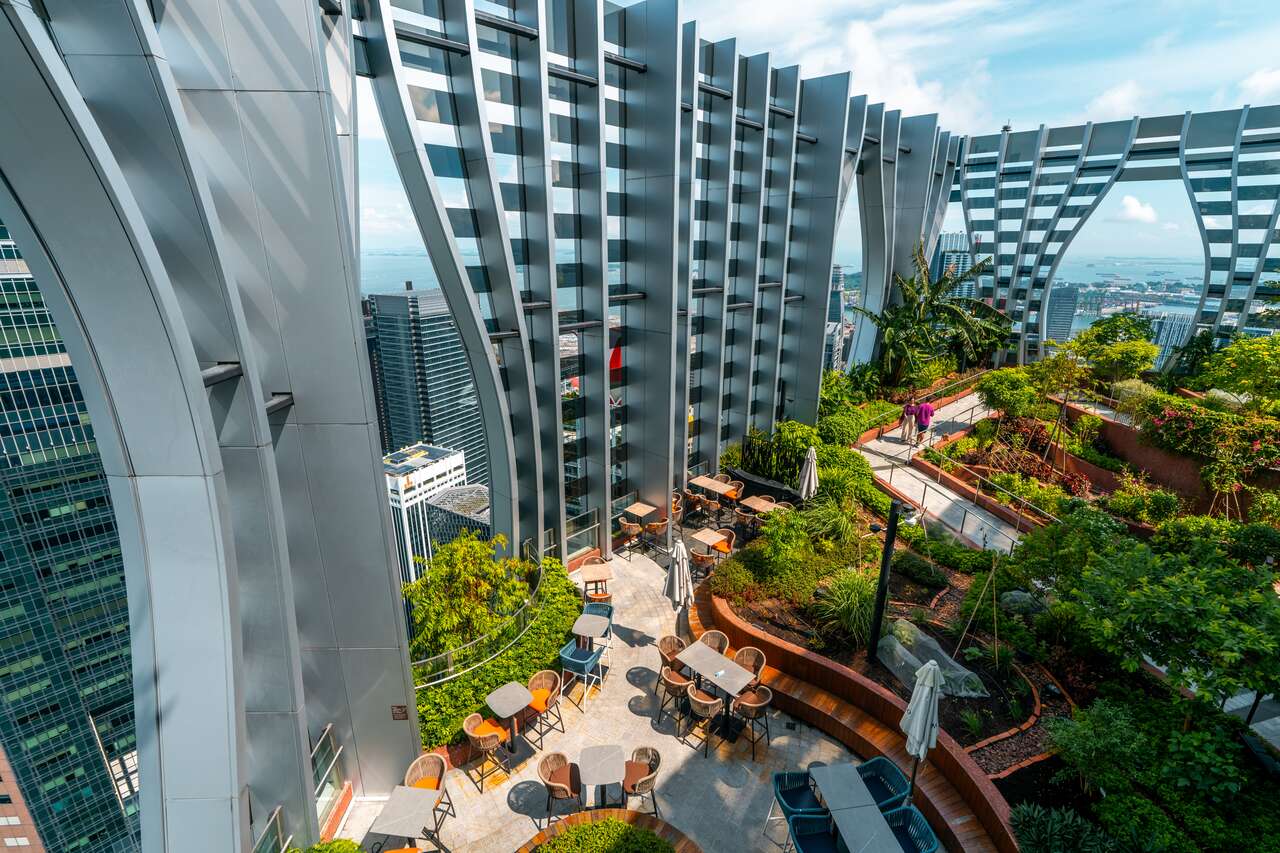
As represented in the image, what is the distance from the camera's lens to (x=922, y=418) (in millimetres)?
22203

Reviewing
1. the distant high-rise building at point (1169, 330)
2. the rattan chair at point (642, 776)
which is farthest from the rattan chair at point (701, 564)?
the distant high-rise building at point (1169, 330)

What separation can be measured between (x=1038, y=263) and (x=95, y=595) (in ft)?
150

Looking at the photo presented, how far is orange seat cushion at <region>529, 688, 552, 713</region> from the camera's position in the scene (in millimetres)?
10577

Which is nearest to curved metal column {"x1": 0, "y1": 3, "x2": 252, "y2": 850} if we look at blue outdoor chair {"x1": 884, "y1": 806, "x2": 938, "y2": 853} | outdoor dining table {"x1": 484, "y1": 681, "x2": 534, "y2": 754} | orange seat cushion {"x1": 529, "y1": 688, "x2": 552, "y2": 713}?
outdoor dining table {"x1": 484, "y1": 681, "x2": 534, "y2": 754}

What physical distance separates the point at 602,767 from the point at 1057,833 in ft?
19.8

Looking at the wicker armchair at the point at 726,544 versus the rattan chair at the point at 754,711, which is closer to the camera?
the rattan chair at the point at 754,711

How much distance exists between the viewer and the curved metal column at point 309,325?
6840mm

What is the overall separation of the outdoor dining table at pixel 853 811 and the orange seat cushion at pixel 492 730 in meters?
5.29

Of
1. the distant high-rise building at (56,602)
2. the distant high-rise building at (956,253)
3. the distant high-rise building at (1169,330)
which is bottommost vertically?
the distant high-rise building at (56,602)

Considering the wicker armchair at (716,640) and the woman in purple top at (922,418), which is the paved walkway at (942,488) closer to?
the woman in purple top at (922,418)

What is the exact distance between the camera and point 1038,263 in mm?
30719

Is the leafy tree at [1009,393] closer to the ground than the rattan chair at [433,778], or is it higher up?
higher up

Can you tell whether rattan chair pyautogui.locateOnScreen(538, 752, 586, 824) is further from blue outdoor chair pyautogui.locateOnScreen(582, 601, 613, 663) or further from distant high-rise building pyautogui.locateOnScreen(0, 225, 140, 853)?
distant high-rise building pyautogui.locateOnScreen(0, 225, 140, 853)

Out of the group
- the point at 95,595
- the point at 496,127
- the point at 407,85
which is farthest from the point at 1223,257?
the point at 95,595
